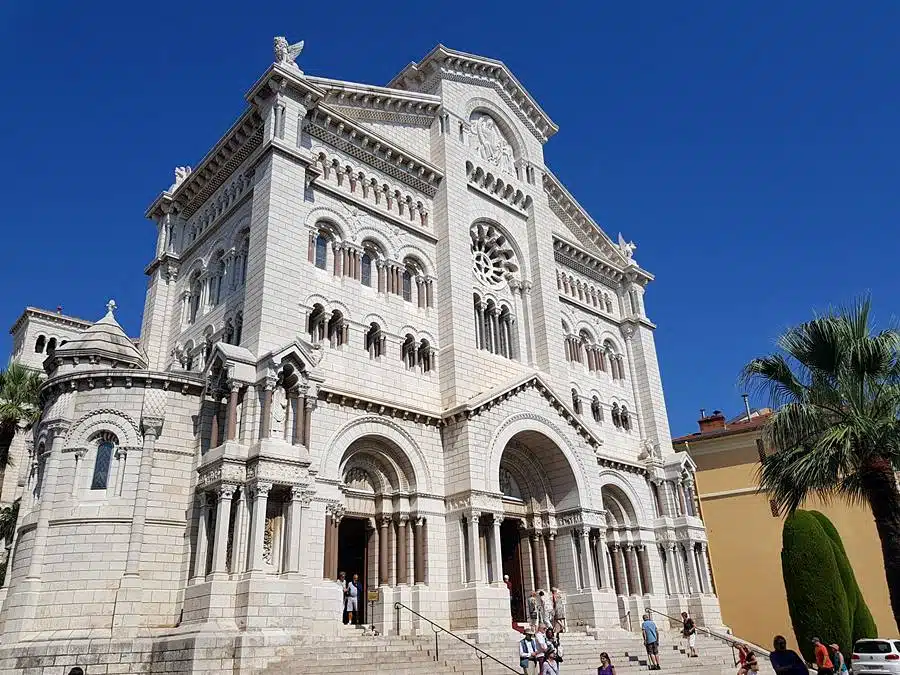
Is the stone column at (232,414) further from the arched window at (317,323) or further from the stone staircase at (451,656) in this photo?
the stone staircase at (451,656)

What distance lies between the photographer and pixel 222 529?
63.3 feet

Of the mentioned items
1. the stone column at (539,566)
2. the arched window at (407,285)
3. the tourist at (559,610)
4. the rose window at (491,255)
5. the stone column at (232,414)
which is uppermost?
the rose window at (491,255)

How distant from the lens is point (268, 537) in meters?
20.0

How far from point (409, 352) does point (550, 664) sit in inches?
541

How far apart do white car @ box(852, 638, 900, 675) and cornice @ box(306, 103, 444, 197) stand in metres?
22.9

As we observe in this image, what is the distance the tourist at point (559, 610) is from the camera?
78.8 ft

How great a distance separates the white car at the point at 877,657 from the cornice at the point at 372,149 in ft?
75.1

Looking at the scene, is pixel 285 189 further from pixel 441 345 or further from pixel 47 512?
pixel 47 512

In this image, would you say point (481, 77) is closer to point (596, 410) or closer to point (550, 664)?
point (596, 410)

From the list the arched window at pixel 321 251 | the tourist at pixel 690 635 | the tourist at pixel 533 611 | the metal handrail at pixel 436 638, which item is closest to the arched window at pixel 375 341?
the arched window at pixel 321 251

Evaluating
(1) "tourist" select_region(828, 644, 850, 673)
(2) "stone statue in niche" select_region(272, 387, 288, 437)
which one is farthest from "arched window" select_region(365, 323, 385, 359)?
(1) "tourist" select_region(828, 644, 850, 673)

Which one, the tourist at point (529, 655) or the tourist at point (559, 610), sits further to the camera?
the tourist at point (559, 610)

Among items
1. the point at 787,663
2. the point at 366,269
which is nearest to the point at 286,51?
the point at 366,269

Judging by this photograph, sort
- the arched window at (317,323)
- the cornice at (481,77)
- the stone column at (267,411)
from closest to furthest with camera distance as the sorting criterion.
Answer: the stone column at (267,411) → the arched window at (317,323) → the cornice at (481,77)
